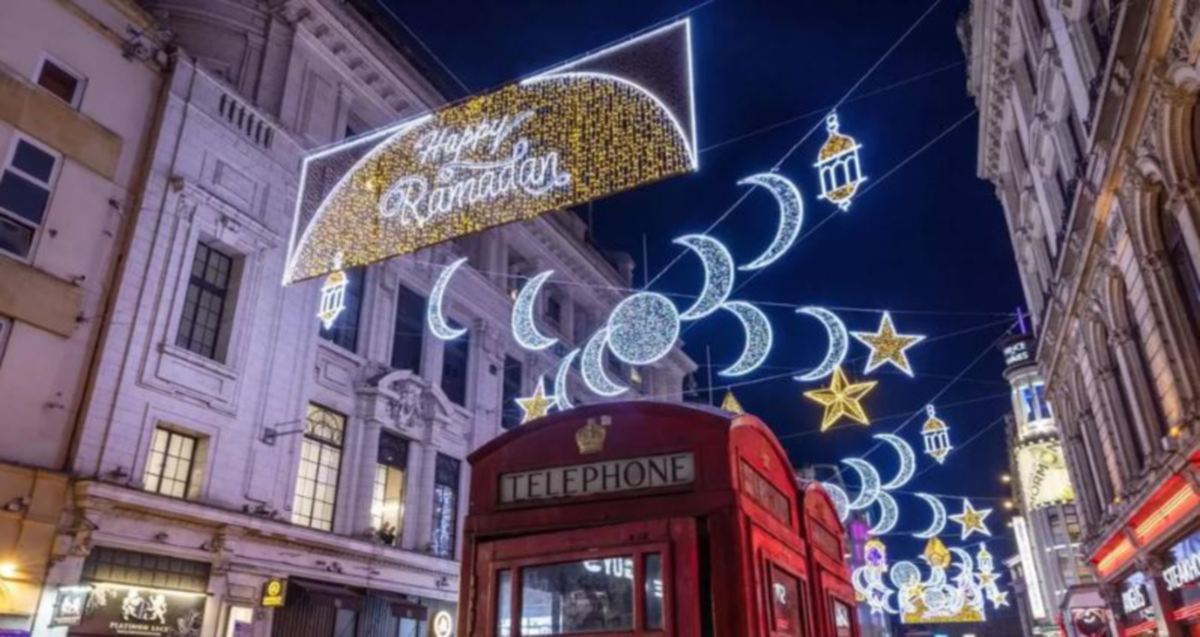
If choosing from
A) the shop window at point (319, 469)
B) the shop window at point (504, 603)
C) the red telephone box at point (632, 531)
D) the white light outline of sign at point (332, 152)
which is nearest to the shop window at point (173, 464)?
the shop window at point (319, 469)

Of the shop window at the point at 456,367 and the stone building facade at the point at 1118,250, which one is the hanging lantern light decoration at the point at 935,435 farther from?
the shop window at the point at 456,367

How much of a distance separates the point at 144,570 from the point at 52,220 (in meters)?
6.35

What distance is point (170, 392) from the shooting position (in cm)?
1537

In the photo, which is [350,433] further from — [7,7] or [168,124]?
[7,7]

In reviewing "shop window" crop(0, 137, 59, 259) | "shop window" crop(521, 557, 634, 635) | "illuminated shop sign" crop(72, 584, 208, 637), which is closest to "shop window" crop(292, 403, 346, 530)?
"illuminated shop sign" crop(72, 584, 208, 637)

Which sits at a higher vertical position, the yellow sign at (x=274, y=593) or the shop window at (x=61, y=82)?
the shop window at (x=61, y=82)

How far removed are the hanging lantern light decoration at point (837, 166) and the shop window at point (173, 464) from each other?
→ 12703mm

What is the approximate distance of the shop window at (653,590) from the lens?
451 cm

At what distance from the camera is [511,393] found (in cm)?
2741

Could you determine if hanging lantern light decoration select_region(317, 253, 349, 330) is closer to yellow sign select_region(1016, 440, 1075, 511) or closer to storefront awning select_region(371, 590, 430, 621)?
storefront awning select_region(371, 590, 430, 621)

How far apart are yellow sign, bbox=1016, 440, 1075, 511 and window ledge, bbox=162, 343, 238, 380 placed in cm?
3032

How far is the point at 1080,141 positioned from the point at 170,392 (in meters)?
17.7

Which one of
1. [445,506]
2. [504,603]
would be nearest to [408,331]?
[445,506]

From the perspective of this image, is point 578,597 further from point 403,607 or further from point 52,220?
point 403,607
